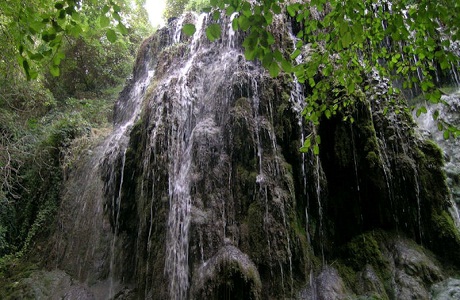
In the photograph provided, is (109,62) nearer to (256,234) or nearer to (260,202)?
(260,202)

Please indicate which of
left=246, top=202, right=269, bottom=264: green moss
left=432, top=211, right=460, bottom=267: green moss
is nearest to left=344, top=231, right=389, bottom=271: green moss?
left=432, top=211, right=460, bottom=267: green moss

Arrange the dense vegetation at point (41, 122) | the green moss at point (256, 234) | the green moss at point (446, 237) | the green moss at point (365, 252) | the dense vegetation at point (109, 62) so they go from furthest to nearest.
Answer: the dense vegetation at point (41, 122) < the green moss at point (446, 237) < the green moss at point (365, 252) < the green moss at point (256, 234) < the dense vegetation at point (109, 62)

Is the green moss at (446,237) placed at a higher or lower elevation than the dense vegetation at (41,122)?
lower

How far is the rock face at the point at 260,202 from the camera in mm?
5125

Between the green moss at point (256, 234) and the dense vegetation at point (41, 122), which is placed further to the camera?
the dense vegetation at point (41, 122)

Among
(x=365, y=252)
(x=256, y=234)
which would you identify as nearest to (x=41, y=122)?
(x=256, y=234)

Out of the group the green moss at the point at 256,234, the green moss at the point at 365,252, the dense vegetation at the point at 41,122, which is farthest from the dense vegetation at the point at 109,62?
the green moss at the point at 365,252

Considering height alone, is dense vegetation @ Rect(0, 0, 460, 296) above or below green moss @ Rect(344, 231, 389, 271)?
above

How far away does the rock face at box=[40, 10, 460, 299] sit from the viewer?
16.8ft

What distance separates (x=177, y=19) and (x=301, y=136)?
7.43m

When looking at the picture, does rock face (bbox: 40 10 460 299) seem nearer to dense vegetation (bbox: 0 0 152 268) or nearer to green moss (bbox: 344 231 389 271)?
green moss (bbox: 344 231 389 271)

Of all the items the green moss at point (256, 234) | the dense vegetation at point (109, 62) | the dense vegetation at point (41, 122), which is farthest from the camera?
the dense vegetation at point (41, 122)

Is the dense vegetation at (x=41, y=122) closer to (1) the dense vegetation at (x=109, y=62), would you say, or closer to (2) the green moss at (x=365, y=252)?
(1) the dense vegetation at (x=109, y=62)

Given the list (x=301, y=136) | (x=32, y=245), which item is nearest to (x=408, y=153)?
(x=301, y=136)
